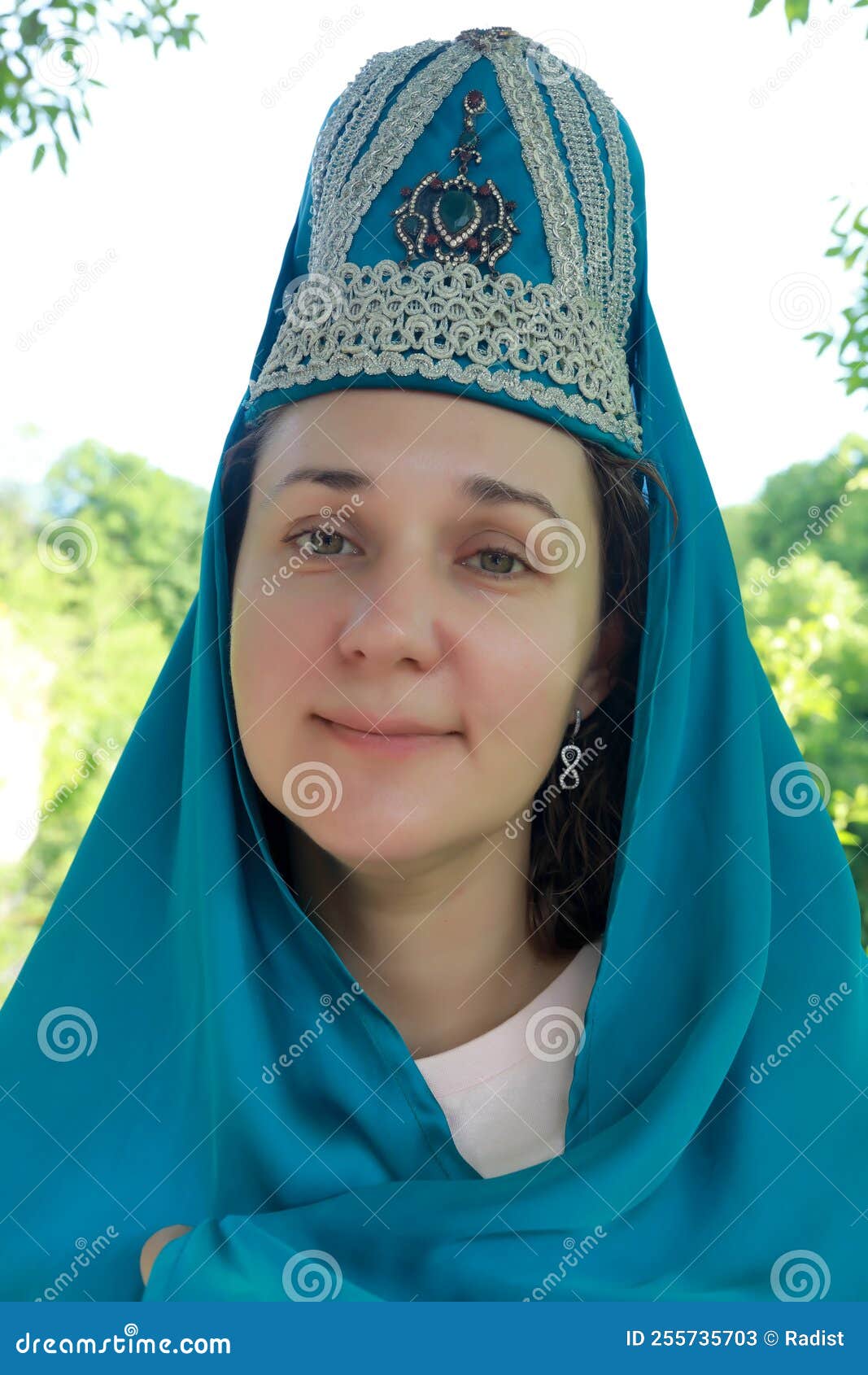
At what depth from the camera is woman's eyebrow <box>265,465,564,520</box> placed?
1.60 metres

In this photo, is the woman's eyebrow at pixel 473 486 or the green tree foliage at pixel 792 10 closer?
the woman's eyebrow at pixel 473 486

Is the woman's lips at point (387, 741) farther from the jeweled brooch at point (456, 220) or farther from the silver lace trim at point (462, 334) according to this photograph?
the jeweled brooch at point (456, 220)

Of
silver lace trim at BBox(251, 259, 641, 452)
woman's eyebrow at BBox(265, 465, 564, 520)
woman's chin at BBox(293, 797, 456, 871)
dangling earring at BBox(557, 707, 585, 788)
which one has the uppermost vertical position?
silver lace trim at BBox(251, 259, 641, 452)

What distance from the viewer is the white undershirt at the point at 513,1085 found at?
1.75 metres

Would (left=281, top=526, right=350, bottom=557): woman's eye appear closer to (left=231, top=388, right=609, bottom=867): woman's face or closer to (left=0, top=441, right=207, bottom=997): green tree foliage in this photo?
(left=231, top=388, right=609, bottom=867): woman's face

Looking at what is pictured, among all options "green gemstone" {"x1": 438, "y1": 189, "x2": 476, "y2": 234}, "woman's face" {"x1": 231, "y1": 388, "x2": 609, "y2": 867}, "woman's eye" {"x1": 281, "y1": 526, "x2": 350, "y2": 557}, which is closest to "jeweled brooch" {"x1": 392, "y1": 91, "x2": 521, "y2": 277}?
"green gemstone" {"x1": 438, "y1": 189, "x2": 476, "y2": 234}

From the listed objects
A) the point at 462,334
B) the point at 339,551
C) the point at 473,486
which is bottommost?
the point at 339,551

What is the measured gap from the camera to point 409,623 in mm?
1555

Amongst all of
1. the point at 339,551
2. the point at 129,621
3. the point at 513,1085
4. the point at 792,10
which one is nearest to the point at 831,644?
the point at 792,10

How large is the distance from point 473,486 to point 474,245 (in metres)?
0.35

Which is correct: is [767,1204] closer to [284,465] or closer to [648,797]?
[648,797]

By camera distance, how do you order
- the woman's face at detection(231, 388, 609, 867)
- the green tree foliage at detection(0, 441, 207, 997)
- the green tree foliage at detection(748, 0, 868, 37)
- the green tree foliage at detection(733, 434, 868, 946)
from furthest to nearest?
1. the green tree foliage at detection(0, 441, 207, 997)
2. the green tree foliage at detection(733, 434, 868, 946)
3. the green tree foliage at detection(748, 0, 868, 37)
4. the woman's face at detection(231, 388, 609, 867)

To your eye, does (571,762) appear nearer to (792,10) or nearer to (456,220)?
(456,220)

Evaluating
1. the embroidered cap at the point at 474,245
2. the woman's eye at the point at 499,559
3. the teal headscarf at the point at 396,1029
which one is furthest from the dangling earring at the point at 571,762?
the embroidered cap at the point at 474,245
